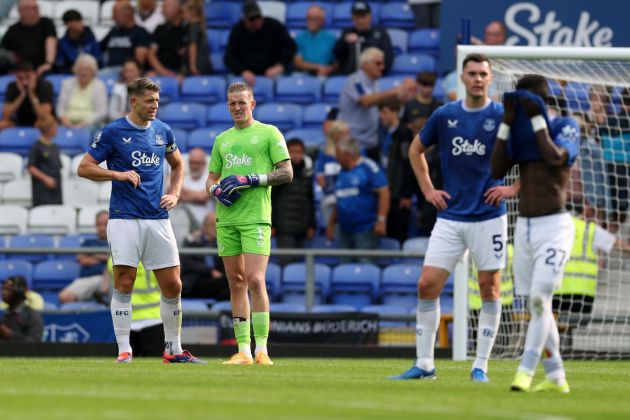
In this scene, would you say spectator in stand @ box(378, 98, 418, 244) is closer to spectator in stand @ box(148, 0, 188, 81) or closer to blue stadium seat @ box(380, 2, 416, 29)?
blue stadium seat @ box(380, 2, 416, 29)

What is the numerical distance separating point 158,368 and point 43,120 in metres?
9.61

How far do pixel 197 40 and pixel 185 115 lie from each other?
4.61ft

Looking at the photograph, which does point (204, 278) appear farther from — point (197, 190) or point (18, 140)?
point (18, 140)

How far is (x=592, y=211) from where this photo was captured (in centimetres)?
1711

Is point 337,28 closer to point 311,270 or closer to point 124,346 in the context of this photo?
point 311,270

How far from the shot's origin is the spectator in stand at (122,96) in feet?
71.3

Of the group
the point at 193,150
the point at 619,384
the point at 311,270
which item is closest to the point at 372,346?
→ the point at 311,270

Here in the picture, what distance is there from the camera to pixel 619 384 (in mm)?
11094

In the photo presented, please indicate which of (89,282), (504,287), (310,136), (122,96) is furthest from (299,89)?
(504,287)

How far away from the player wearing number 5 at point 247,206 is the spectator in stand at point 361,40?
8.88 m

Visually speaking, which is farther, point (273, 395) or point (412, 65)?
point (412, 65)

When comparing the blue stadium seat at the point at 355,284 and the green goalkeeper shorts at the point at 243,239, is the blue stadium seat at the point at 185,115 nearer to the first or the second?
the blue stadium seat at the point at 355,284

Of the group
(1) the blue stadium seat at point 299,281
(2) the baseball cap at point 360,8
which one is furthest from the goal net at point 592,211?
(2) the baseball cap at point 360,8

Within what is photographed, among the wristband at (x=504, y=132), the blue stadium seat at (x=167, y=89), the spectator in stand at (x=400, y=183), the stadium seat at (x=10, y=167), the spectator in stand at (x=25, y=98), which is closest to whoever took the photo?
the wristband at (x=504, y=132)
